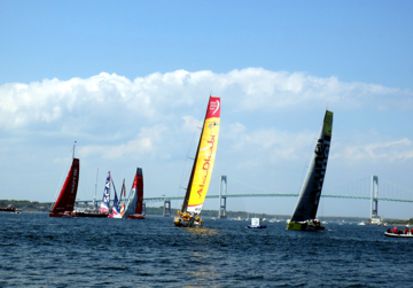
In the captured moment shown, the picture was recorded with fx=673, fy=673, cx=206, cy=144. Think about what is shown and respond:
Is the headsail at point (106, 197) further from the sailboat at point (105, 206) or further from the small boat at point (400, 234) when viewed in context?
the small boat at point (400, 234)

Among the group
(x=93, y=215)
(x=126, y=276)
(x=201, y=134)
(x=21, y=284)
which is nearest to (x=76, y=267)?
(x=126, y=276)

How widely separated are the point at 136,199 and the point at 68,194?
23.7 metres

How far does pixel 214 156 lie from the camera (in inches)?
2953

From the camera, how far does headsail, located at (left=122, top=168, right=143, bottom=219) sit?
433 feet

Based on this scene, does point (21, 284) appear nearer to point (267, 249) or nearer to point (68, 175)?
point (267, 249)

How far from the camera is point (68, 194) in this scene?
114750 mm

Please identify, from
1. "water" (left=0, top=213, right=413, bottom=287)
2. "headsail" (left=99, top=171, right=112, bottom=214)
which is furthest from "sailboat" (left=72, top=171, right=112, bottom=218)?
"water" (left=0, top=213, right=413, bottom=287)

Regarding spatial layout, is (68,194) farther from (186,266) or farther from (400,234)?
(186,266)

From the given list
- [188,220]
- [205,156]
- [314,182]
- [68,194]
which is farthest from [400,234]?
[68,194]

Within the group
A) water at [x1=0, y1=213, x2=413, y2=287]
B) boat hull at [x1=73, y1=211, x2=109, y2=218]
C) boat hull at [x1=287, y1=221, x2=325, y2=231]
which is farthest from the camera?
A: boat hull at [x1=73, y1=211, x2=109, y2=218]

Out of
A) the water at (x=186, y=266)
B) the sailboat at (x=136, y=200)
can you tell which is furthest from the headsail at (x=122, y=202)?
the water at (x=186, y=266)

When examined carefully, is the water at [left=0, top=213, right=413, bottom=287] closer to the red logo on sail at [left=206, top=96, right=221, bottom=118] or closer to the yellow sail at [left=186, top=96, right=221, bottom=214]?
the yellow sail at [left=186, top=96, right=221, bottom=214]

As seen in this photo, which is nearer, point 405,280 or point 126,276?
point 126,276

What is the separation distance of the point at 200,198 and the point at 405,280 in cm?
4353
